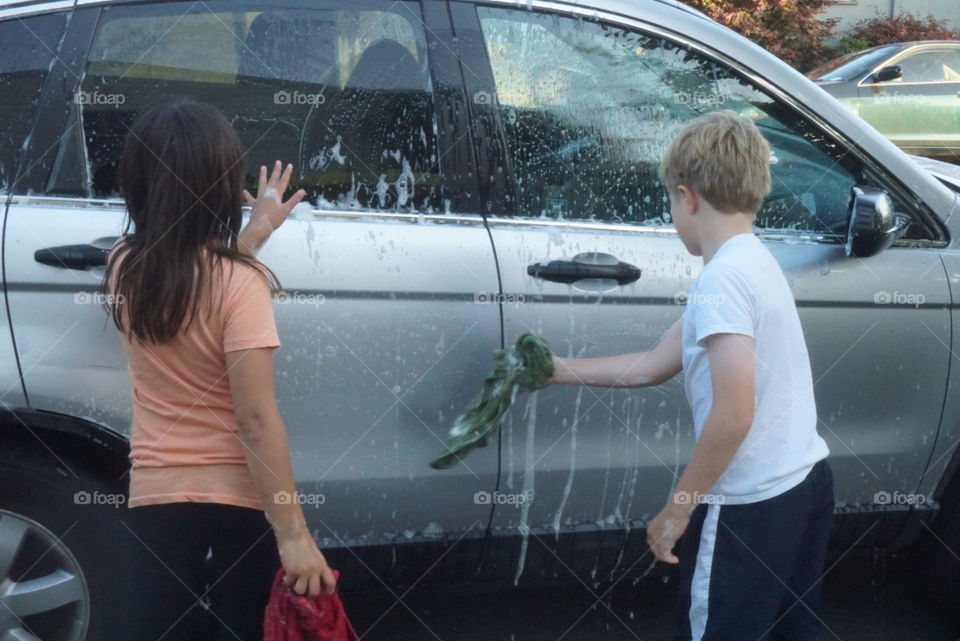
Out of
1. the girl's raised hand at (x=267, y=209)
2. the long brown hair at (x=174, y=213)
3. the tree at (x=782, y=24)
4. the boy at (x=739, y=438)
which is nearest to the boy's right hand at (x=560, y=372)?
the boy at (x=739, y=438)

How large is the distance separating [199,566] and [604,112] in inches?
61.9

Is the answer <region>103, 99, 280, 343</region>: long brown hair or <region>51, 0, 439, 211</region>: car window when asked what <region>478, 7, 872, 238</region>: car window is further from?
<region>103, 99, 280, 343</region>: long brown hair

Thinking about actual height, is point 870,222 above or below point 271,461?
above

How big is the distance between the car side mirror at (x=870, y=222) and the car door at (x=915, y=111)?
9291 millimetres

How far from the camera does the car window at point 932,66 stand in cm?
1205

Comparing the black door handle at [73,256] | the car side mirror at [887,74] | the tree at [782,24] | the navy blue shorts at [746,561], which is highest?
the tree at [782,24]

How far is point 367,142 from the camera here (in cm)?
288

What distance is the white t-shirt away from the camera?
2.17 m

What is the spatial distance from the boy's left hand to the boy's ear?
0.60m

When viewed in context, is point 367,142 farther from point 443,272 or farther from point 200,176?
point 200,176

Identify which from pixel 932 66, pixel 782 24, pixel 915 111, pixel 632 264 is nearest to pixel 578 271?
pixel 632 264

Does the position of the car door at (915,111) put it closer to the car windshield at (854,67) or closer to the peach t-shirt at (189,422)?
the car windshield at (854,67)

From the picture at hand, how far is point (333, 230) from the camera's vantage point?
109 inches

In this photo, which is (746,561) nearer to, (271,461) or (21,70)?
(271,461)
